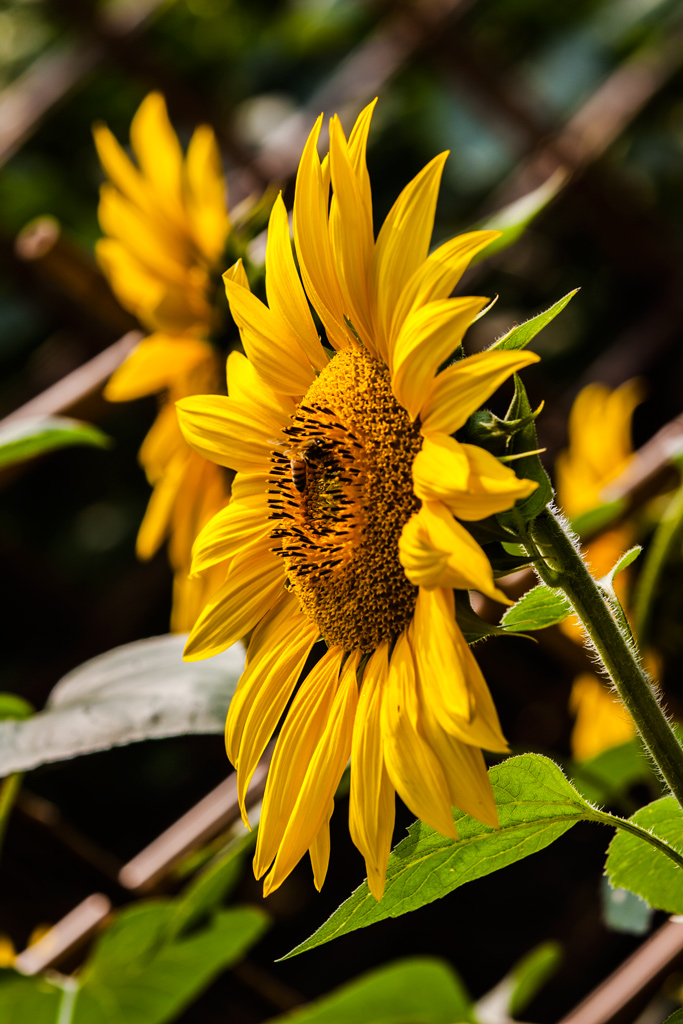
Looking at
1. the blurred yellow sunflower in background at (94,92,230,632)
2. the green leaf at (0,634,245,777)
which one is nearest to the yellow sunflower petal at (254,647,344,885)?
the green leaf at (0,634,245,777)

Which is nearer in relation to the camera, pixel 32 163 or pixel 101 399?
pixel 101 399

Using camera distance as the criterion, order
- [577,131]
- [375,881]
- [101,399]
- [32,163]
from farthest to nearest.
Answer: [32,163], [577,131], [101,399], [375,881]

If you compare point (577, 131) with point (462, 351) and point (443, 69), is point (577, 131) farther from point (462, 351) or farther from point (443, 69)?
point (462, 351)

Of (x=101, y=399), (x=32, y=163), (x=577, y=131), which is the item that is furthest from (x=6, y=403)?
(x=577, y=131)

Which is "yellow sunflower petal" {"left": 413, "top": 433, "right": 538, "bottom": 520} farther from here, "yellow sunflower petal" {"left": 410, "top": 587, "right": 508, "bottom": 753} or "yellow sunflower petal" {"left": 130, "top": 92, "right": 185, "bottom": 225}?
"yellow sunflower petal" {"left": 130, "top": 92, "right": 185, "bottom": 225}

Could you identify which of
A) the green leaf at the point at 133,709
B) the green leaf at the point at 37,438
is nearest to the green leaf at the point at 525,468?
the green leaf at the point at 133,709

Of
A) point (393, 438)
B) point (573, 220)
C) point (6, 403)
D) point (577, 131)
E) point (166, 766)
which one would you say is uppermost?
point (6, 403)
